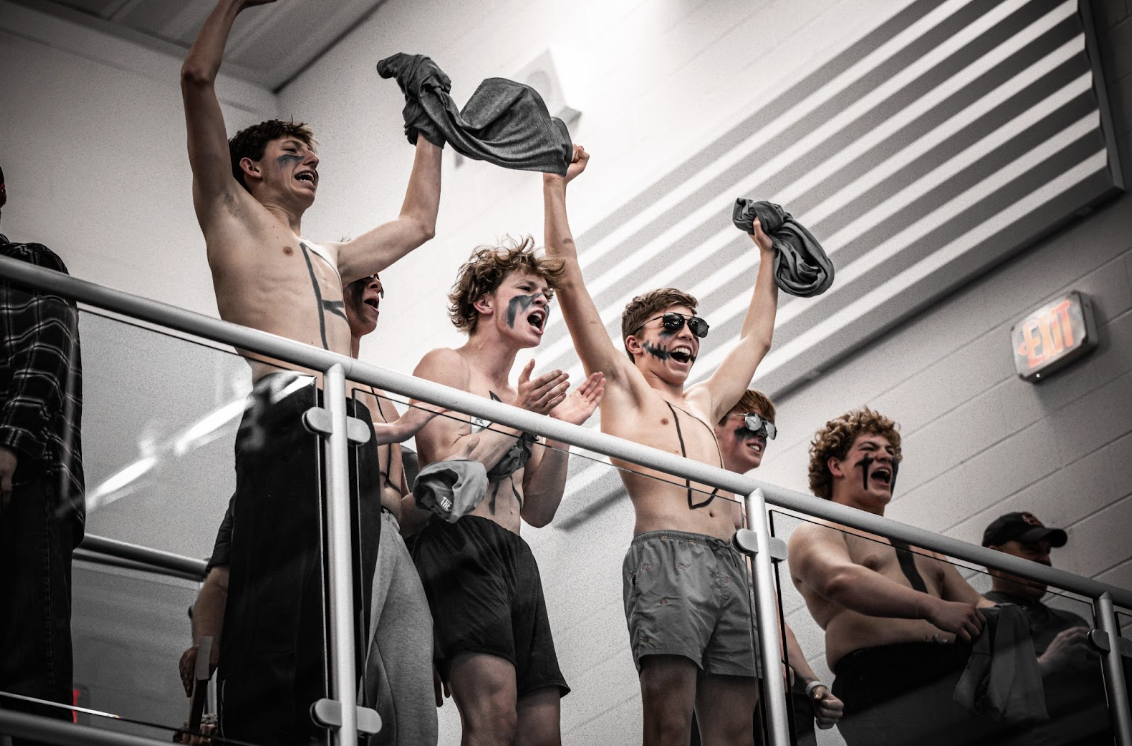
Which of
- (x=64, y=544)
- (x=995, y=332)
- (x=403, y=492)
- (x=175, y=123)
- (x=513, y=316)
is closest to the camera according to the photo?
(x=64, y=544)

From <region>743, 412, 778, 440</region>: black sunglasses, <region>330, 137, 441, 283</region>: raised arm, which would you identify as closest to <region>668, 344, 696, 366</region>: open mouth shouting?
<region>743, 412, 778, 440</region>: black sunglasses

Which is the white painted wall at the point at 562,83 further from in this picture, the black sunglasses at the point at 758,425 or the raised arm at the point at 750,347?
the black sunglasses at the point at 758,425

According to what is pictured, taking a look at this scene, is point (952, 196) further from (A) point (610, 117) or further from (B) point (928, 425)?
(A) point (610, 117)

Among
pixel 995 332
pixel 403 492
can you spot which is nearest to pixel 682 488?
pixel 403 492

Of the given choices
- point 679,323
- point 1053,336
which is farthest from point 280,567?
point 1053,336

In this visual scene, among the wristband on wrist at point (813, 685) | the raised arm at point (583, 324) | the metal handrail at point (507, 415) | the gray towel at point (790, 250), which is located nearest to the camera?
the metal handrail at point (507, 415)

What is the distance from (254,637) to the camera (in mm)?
3381

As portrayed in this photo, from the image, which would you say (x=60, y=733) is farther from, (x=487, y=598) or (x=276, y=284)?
(x=276, y=284)

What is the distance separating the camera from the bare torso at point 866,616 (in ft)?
13.8

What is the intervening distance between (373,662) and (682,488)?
96cm

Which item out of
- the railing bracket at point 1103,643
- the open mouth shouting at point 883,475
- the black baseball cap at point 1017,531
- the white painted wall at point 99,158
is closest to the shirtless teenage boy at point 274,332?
the open mouth shouting at point 883,475

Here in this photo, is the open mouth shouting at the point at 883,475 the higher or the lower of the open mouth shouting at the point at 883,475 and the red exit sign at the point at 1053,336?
the lower

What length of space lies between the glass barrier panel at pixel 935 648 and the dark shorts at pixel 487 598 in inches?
26.9

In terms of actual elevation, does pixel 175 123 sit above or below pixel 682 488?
above
